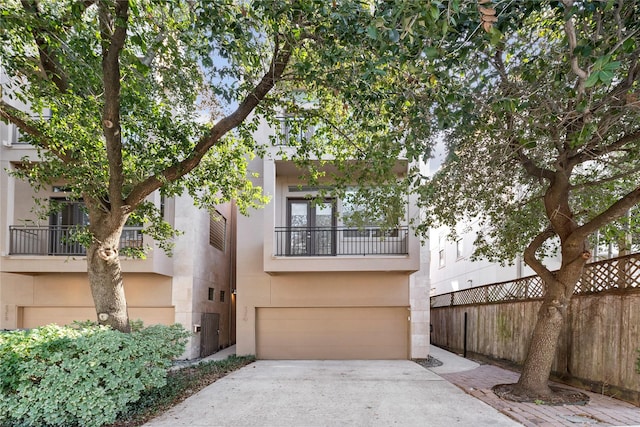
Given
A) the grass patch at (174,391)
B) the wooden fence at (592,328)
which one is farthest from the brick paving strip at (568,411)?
the grass patch at (174,391)

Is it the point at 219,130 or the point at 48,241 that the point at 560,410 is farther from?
the point at 48,241

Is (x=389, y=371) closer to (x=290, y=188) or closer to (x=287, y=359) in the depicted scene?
(x=287, y=359)

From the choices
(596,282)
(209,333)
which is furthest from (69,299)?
(596,282)

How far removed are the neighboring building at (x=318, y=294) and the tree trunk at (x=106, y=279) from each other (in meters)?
4.73

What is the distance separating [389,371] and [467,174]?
486cm

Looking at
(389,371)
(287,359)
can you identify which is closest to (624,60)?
(389,371)

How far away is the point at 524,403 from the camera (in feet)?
19.4

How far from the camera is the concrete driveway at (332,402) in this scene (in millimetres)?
5176

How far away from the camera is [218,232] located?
44.3 feet

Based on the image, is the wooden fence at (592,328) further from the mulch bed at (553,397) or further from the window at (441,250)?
the window at (441,250)

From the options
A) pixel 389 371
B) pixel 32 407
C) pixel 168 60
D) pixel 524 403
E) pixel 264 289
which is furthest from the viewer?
pixel 264 289

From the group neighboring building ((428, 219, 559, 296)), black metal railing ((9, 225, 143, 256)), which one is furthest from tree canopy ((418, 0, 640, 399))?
black metal railing ((9, 225, 143, 256))

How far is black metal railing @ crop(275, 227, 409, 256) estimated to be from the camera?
1048 cm

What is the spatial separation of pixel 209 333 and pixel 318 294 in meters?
3.76
